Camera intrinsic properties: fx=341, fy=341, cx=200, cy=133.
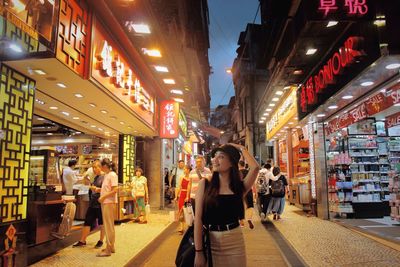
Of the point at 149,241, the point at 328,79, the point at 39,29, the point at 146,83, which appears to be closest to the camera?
the point at 39,29

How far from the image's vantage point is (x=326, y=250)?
6.93m

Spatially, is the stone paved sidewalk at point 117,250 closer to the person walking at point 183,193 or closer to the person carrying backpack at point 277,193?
the person walking at point 183,193

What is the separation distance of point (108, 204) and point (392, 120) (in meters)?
9.19

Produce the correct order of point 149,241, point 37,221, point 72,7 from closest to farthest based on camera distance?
point 72,7, point 37,221, point 149,241

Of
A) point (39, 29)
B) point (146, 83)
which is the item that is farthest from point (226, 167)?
point (146, 83)

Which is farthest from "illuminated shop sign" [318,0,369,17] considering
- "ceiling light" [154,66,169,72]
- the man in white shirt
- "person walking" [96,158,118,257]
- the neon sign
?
the man in white shirt

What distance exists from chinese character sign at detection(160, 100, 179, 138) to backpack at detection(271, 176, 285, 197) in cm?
533

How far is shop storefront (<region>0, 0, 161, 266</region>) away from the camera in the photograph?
Answer: 17.4 ft

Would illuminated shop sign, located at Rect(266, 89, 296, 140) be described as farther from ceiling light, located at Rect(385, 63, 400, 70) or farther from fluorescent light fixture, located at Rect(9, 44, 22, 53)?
fluorescent light fixture, located at Rect(9, 44, 22, 53)

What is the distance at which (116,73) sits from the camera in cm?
820

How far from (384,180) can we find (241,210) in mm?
10223

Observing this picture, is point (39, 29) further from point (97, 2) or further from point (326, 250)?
point (326, 250)

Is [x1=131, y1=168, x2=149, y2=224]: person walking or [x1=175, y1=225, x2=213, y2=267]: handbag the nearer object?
[x1=175, y1=225, x2=213, y2=267]: handbag

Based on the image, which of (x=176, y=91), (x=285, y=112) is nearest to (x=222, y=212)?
(x=176, y=91)
